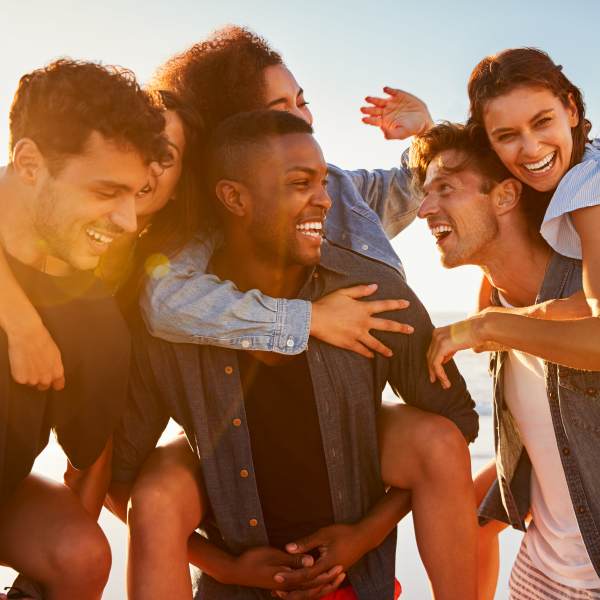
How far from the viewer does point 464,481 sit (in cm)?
260

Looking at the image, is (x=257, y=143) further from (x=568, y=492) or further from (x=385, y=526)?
(x=568, y=492)

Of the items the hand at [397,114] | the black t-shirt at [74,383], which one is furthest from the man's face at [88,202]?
the hand at [397,114]

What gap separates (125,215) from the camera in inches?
99.3

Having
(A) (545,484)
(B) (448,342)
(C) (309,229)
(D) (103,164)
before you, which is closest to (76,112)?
(D) (103,164)

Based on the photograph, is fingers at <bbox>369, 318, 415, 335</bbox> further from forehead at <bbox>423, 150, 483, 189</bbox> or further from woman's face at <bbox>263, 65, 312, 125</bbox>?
woman's face at <bbox>263, 65, 312, 125</bbox>

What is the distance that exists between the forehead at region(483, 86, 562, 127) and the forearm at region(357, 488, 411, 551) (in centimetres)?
152

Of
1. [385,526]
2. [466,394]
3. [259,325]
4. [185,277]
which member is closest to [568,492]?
[466,394]

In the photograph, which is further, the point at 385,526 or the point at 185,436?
the point at 185,436

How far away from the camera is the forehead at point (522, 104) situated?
3.07 m

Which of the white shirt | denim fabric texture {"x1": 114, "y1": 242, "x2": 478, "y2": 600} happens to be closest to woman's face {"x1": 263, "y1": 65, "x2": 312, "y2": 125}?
denim fabric texture {"x1": 114, "y1": 242, "x2": 478, "y2": 600}

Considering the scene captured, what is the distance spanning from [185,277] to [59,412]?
0.63 meters

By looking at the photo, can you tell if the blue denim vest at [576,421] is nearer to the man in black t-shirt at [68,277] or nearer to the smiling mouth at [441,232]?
the smiling mouth at [441,232]

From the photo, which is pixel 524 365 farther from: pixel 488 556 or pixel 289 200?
pixel 289 200

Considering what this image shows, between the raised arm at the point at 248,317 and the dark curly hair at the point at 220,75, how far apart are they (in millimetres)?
965
